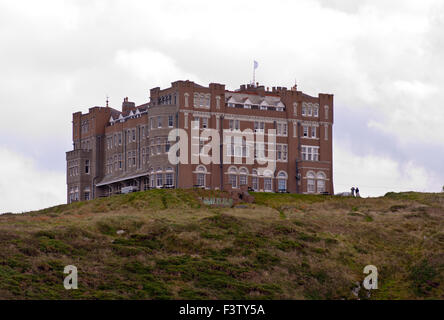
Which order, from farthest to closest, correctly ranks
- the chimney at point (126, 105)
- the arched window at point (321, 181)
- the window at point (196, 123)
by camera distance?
the chimney at point (126, 105) → the arched window at point (321, 181) → the window at point (196, 123)

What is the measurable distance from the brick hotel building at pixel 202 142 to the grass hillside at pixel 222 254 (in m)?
18.6

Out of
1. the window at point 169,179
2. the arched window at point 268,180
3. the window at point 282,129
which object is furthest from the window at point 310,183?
the window at point 169,179

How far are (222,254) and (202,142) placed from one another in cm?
4612

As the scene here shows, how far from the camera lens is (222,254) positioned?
79812 millimetres

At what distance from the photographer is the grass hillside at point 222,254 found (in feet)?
224

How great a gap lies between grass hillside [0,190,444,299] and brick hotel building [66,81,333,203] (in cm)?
1861

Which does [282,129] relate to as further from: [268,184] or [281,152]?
[268,184]

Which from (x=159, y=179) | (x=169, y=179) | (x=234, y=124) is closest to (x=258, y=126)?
(x=234, y=124)

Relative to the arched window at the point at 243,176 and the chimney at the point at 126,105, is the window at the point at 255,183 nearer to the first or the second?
the arched window at the point at 243,176

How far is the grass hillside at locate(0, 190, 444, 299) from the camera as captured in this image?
6825 centimetres

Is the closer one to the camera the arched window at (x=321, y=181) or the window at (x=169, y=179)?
the window at (x=169, y=179)

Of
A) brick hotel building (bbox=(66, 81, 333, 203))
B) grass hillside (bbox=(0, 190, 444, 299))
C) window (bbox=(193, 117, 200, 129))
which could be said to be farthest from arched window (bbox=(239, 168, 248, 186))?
grass hillside (bbox=(0, 190, 444, 299))

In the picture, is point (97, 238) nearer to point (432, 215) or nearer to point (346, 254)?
point (346, 254)

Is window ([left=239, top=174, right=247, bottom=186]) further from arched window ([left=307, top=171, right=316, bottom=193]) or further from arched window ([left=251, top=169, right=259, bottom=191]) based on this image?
arched window ([left=307, top=171, right=316, bottom=193])
